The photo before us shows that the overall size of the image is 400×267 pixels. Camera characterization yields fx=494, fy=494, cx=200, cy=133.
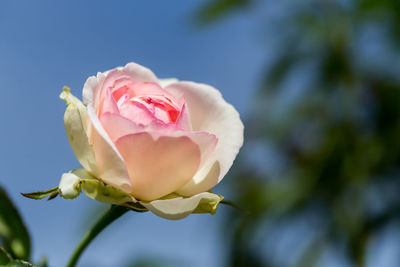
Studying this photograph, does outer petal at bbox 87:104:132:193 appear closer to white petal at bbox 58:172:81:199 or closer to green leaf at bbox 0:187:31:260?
white petal at bbox 58:172:81:199

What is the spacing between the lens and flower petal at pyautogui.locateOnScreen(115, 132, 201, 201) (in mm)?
414

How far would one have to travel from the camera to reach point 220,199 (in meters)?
0.42

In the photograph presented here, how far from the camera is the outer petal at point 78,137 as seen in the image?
417 mm

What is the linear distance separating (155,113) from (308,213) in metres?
5.40

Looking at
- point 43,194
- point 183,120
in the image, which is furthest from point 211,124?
point 43,194

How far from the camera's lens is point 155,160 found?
0.42 m

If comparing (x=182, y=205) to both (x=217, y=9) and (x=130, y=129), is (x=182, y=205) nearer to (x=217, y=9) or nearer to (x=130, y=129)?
(x=130, y=129)

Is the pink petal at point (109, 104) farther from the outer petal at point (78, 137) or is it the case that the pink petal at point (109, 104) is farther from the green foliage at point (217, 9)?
the green foliage at point (217, 9)

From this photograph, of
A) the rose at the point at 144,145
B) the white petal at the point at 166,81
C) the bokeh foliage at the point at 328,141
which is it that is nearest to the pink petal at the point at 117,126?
the rose at the point at 144,145

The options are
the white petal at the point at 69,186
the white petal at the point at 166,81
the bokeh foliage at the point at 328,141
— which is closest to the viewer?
the white petal at the point at 69,186

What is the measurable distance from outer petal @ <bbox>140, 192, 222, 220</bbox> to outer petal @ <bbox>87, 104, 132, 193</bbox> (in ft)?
0.09

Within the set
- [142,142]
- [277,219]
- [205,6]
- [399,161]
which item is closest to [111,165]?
[142,142]

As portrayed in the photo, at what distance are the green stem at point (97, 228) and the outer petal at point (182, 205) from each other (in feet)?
0.13

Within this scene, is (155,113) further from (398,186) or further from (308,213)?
(308,213)
